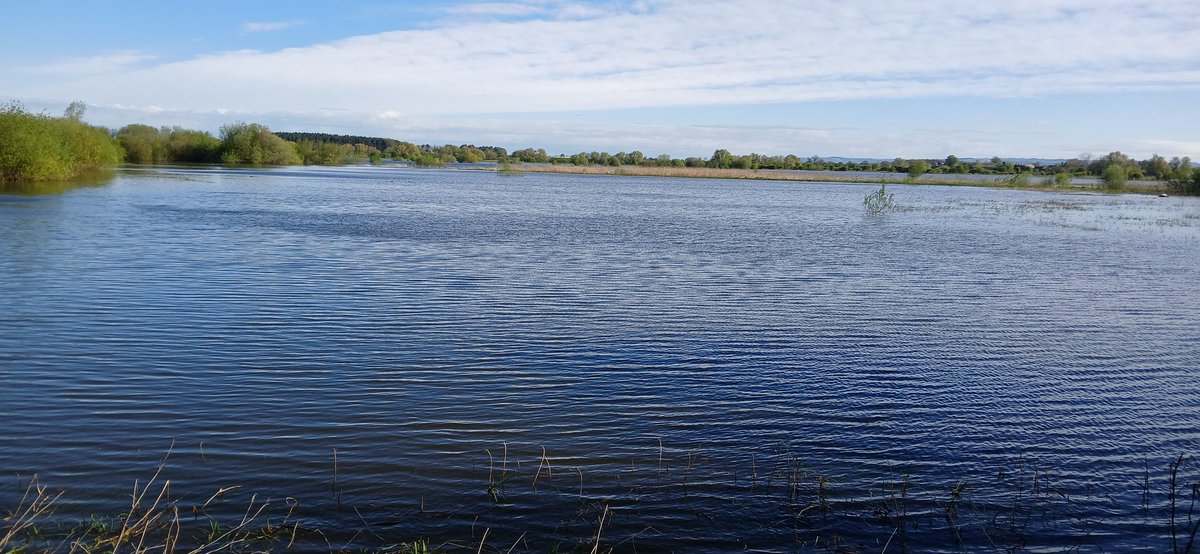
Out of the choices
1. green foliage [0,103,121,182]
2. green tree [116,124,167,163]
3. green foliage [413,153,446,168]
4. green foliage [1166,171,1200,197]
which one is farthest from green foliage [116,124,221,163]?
green foliage [1166,171,1200,197]

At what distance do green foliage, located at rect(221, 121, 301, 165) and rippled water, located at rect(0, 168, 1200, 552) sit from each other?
7438cm

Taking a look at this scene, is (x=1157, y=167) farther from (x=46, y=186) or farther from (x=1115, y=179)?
(x=46, y=186)

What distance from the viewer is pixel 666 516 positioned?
5555mm

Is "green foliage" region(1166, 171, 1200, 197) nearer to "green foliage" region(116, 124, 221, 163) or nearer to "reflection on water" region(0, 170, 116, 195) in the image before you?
"reflection on water" region(0, 170, 116, 195)

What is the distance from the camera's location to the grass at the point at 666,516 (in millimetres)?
4984

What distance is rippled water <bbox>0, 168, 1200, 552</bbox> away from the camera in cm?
566

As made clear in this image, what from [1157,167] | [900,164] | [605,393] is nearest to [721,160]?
[900,164]

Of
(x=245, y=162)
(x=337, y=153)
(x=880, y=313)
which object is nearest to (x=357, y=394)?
(x=880, y=313)

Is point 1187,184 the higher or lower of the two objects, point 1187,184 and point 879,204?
the higher

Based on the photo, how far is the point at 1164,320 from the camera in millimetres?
12977

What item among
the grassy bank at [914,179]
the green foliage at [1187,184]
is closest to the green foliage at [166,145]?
the grassy bank at [914,179]

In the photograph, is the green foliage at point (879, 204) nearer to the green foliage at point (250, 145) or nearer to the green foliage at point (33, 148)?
the green foliage at point (33, 148)

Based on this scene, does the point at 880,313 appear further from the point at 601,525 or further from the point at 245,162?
the point at 245,162

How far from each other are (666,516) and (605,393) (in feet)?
8.78
